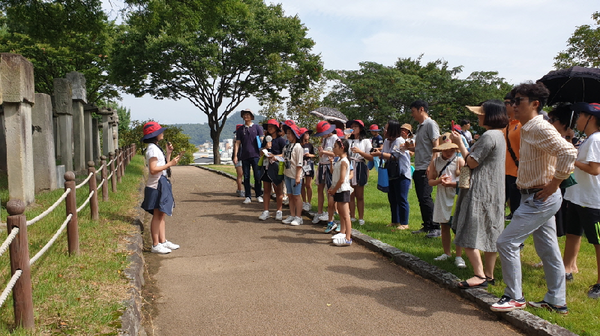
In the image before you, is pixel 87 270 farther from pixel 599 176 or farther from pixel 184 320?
pixel 599 176

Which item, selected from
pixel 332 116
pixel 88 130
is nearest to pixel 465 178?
pixel 332 116

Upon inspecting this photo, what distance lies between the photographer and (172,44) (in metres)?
22.6

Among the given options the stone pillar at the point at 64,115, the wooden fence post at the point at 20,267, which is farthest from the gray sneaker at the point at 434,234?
the stone pillar at the point at 64,115

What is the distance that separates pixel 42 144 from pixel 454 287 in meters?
8.90

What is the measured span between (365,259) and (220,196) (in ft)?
20.5

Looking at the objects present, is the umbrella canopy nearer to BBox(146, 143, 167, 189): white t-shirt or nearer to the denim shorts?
the denim shorts

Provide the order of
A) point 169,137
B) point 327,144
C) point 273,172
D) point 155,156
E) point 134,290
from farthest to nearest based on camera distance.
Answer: point 169,137 < point 273,172 < point 327,144 < point 155,156 < point 134,290

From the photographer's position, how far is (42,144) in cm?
969

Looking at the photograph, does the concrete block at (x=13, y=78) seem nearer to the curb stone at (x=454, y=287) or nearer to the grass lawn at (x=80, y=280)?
the grass lawn at (x=80, y=280)

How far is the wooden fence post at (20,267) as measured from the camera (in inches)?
132

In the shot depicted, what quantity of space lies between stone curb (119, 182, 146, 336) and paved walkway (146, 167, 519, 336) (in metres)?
0.19

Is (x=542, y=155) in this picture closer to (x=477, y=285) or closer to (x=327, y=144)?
(x=477, y=285)

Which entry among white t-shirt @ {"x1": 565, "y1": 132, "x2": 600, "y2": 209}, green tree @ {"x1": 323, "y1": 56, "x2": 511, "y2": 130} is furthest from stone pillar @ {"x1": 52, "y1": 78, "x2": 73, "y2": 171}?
green tree @ {"x1": 323, "y1": 56, "x2": 511, "y2": 130}

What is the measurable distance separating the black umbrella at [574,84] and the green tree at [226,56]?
1880cm
